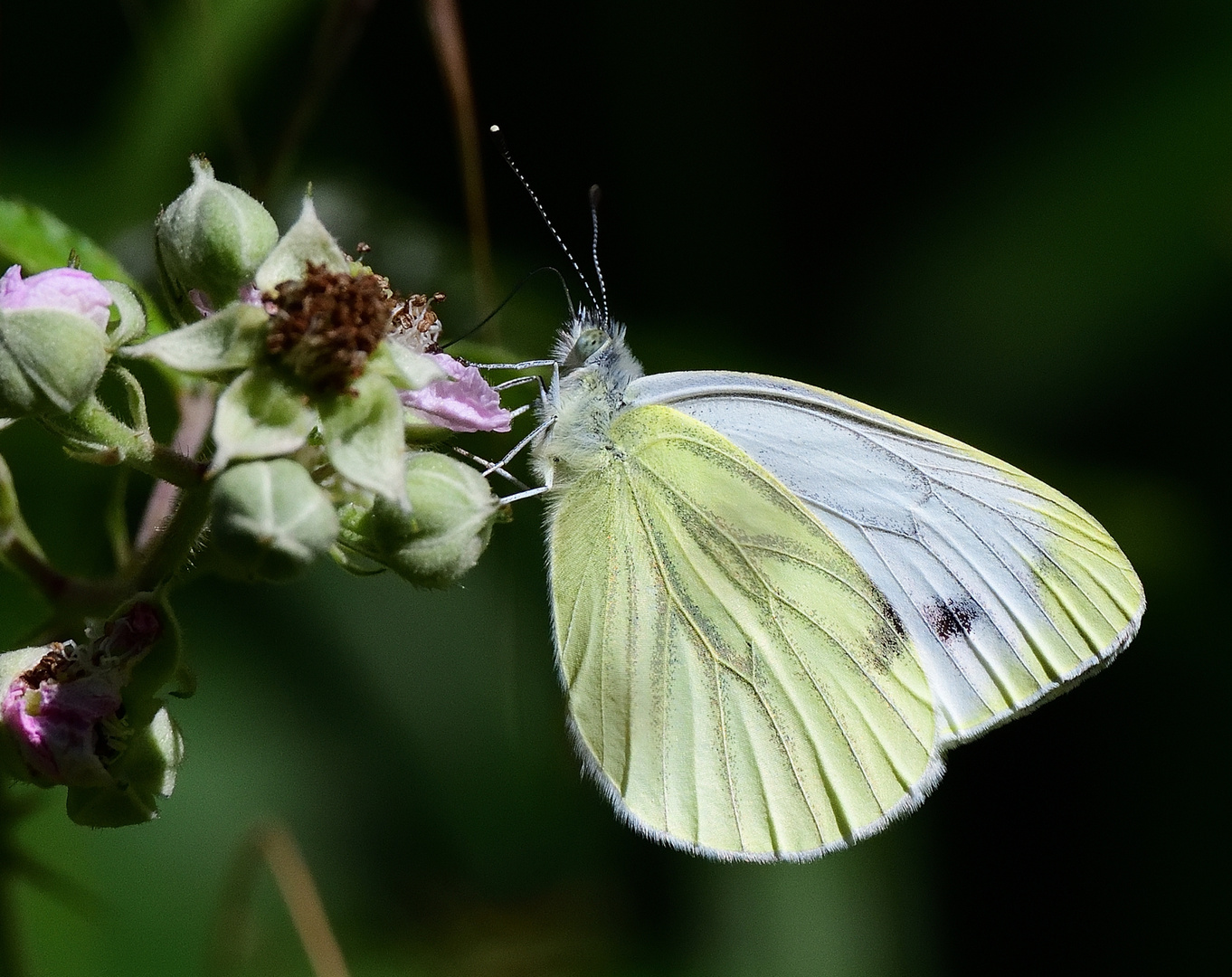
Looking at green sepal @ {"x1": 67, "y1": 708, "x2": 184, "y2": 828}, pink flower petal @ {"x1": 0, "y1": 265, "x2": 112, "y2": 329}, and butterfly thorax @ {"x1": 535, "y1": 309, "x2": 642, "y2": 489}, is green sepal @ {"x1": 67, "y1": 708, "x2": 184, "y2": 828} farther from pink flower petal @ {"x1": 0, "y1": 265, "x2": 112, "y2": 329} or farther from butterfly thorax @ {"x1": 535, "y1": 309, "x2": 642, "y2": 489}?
butterfly thorax @ {"x1": 535, "y1": 309, "x2": 642, "y2": 489}

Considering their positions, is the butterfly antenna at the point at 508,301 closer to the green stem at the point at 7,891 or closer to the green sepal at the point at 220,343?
the green sepal at the point at 220,343

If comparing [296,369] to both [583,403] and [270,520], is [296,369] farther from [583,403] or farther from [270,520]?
[583,403]

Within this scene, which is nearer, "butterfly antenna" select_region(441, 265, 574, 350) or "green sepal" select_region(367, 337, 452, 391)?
"green sepal" select_region(367, 337, 452, 391)

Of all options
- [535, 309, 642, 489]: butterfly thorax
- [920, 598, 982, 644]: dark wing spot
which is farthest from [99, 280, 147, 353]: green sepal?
[920, 598, 982, 644]: dark wing spot

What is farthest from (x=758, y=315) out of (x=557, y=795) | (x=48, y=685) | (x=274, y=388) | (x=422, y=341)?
(x=48, y=685)

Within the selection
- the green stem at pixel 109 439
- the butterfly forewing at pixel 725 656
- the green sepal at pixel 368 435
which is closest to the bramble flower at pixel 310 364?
the green sepal at pixel 368 435

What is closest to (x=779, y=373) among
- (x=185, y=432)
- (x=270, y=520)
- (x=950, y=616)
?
(x=950, y=616)

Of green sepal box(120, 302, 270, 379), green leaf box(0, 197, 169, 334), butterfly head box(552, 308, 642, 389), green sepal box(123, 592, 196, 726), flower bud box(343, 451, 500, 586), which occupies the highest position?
butterfly head box(552, 308, 642, 389)
